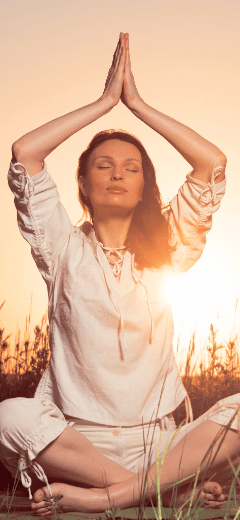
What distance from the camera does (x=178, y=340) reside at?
326 cm

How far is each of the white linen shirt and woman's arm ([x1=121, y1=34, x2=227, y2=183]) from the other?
0.08 metres

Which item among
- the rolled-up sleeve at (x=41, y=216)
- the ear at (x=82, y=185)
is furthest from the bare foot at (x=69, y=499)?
the ear at (x=82, y=185)

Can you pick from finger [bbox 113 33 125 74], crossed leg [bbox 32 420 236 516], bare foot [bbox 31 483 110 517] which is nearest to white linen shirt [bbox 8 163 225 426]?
crossed leg [bbox 32 420 236 516]

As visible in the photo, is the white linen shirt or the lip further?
the lip

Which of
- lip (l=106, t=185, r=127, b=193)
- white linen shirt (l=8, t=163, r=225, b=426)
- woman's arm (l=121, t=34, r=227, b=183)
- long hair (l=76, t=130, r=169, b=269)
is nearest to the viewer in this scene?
white linen shirt (l=8, t=163, r=225, b=426)

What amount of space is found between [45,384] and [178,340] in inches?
42.7

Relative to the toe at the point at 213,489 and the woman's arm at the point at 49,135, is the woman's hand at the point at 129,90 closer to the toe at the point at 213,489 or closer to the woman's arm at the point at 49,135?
the woman's arm at the point at 49,135

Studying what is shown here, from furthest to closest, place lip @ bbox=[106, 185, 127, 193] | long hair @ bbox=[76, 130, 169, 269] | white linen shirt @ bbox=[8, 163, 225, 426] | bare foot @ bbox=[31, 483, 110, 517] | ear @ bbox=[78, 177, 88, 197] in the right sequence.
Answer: ear @ bbox=[78, 177, 88, 197] → long hair @ bbox=[76, 130, 169, 269] → lip @ bbox=[106, 185, 127, 193] → white linen shirt @ bbox=[8, 163, 225, 426] → bare foot @ bbox=[31, 483, 110, 517]

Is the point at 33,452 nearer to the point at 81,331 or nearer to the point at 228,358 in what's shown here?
the point at 81,331

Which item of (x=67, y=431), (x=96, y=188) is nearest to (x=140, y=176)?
(x=96, y=188)

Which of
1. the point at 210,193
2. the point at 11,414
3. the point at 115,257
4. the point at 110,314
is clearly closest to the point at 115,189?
the point at 115,257

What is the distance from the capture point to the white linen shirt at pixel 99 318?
91.8 inches

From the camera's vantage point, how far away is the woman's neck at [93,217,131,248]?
8.80 ft

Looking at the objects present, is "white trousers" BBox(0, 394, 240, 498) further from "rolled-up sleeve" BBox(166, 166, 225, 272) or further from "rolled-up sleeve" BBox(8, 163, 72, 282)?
"rolled-up sleeve" BBox(166, 166, 225, 272)
